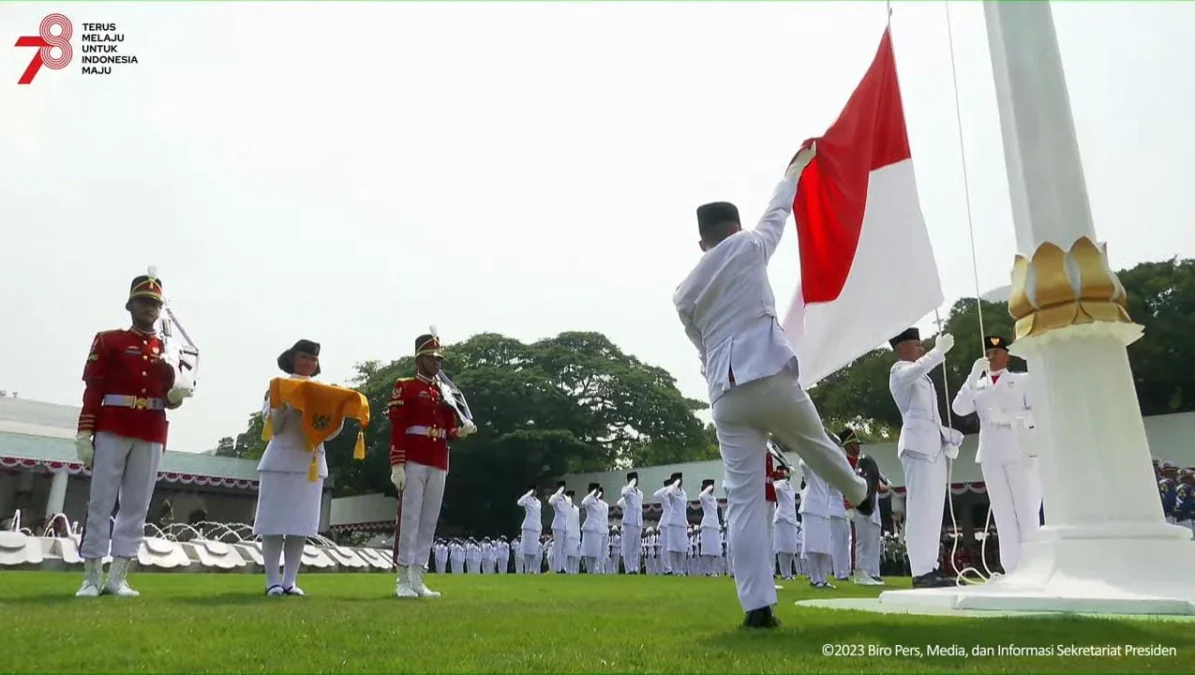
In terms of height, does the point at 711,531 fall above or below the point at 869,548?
above

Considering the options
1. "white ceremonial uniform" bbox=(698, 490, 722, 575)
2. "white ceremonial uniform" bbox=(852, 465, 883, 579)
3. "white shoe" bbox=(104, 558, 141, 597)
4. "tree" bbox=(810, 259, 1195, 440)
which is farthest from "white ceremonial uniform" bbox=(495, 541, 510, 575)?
"white shoe" bbox=(104, 558, 141, 597)

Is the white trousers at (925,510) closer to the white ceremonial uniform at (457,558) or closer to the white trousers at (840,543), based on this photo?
the white trousers at (840,543)

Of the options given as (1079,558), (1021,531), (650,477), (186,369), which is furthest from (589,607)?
(650,477)

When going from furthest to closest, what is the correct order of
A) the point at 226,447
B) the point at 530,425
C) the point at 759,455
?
the point at 226,447, the point at 530,425, the point at 759,455

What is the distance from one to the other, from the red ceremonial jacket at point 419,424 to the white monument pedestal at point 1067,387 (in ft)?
13.9

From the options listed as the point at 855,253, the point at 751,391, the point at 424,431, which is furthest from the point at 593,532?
the point at 751,391

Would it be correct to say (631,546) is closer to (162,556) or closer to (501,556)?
(501,556)

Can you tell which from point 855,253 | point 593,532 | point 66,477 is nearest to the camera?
point 855,253

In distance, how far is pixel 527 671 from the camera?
2.89m

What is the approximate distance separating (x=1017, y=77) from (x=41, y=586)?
958cm

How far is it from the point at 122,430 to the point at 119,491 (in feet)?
2.26

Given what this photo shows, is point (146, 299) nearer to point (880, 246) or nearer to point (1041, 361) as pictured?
point (880, 246)

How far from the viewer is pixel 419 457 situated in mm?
7801

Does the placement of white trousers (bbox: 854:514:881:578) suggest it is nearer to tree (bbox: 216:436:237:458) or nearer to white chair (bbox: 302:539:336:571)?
white chair (bbox: 302:539:336:571)
